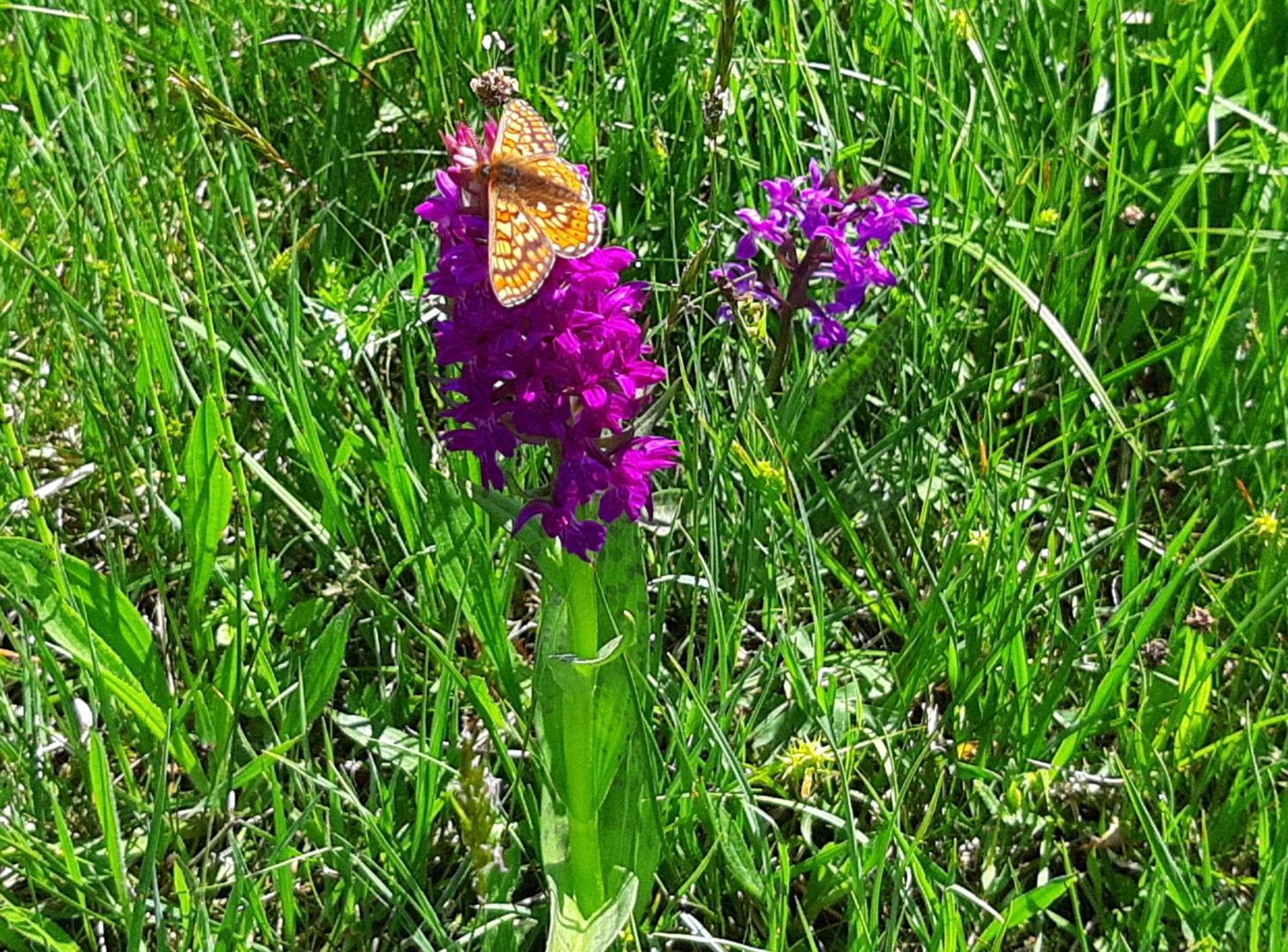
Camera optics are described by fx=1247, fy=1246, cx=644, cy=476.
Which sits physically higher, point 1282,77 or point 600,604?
point 1282,77

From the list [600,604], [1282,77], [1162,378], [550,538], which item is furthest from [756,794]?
[1282,77]

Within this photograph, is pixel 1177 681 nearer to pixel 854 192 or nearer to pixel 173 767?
pixel 854 192

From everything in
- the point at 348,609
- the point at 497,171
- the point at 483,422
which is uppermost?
the point at 497,171

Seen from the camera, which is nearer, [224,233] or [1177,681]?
[1177,681]

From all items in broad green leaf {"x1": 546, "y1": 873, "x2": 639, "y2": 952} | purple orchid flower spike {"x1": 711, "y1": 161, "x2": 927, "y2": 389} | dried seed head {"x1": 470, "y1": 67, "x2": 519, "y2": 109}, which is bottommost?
broad green leaf {"x1": 546, "y1": 873, "x2": 639, "y2": 952}

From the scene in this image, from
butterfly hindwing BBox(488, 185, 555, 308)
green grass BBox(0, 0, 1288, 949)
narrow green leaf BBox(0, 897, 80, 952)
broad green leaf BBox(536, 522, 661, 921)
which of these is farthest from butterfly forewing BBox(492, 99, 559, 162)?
narrow green leaf BBox(0, 897, 80, 952)

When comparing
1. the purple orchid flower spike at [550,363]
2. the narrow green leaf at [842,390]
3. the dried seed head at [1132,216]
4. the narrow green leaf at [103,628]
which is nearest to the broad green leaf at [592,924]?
the purple orchid flower spike at [550,363]

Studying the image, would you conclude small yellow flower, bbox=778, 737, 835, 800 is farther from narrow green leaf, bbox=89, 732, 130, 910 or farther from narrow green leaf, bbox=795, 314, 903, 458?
narrow green leaf, bbox=89, 732, 130, 910
